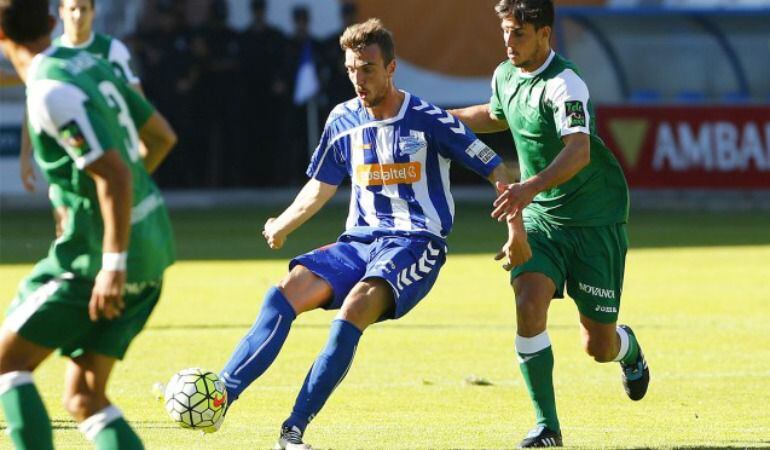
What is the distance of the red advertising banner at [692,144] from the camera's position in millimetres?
23688

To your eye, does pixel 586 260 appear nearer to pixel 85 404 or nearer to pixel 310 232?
pixel 85 404

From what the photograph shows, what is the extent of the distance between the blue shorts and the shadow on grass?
10.1 m

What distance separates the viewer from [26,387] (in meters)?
5.79

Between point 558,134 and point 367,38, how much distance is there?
102cm

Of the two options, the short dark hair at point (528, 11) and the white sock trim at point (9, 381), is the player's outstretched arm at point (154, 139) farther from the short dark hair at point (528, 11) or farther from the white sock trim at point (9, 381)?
the short dark hair at point (528, 11)

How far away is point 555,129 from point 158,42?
17.7 m

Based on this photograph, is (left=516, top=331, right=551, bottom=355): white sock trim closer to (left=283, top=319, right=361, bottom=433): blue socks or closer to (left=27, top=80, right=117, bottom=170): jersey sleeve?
(left=283, top=319, right=361, bottom=433): blue socks

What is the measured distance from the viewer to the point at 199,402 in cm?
730

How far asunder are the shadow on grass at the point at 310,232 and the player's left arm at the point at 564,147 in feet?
34.0

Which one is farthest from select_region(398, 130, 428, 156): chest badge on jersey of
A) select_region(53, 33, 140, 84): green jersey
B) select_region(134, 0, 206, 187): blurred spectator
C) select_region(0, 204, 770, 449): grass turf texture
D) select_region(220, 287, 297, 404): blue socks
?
select_region(134, 0, 206, 187): blurred spectator

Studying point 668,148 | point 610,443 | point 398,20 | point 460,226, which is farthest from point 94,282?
point 398,20

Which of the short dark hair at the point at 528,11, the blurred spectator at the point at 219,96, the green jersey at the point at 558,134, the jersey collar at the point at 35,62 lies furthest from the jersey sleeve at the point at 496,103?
the blurred spectator at the point at 219,96

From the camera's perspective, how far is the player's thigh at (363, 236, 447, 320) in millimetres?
7594

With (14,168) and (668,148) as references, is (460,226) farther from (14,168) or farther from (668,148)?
(14,168)
